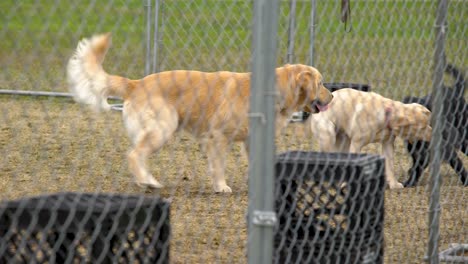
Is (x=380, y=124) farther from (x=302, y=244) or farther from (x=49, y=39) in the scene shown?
(x=49, y=39)

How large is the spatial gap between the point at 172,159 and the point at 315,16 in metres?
2.41

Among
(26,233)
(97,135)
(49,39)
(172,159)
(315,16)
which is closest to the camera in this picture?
(26,233)

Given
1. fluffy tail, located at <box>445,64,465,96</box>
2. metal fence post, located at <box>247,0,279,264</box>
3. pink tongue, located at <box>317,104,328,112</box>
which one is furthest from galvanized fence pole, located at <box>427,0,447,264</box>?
pink tongue, located at <box>317,104,328,112</box>

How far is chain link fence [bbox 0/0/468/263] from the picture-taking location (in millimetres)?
2594

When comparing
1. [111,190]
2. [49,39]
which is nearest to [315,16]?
[111,190]

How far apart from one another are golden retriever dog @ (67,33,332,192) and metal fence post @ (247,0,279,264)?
2.15 meters

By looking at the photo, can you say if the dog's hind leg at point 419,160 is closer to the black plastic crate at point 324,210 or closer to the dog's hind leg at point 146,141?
the dog's hind leg at point 146,141

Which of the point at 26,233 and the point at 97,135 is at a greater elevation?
the point at 26,233

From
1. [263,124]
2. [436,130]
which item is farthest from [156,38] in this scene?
[263,124]

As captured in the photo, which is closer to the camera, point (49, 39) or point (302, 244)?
point (49, 39)

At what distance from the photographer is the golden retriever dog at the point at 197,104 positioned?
5.05 m

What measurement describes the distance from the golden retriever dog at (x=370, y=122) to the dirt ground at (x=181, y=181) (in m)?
0.42

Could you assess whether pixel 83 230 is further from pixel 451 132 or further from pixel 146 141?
pixel 451 132

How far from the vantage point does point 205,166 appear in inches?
267
